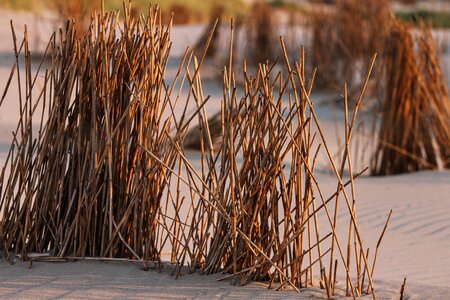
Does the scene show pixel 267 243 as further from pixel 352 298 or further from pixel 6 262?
pixel 6 262

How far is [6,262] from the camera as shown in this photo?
2.92 m

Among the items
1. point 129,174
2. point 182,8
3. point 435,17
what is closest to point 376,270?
point 129,174

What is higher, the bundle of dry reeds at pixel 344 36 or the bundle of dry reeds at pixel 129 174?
the bundle of dry reeds at pixel 344 36

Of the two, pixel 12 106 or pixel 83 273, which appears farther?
pixel 12 106

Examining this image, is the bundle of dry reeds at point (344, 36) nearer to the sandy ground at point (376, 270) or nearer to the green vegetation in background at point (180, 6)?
the sandy ground at point (376, 270)

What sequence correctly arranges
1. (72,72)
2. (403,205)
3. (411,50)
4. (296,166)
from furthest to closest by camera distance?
(411,50) → (403,205) → (72,72) → (296,166)

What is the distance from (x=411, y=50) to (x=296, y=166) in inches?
129

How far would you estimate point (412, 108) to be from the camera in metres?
5.97

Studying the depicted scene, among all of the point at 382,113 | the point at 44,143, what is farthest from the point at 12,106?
the point at 44,143

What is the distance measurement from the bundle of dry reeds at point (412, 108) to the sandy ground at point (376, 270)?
0.52 ft

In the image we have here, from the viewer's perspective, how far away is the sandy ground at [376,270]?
2701 millimetres

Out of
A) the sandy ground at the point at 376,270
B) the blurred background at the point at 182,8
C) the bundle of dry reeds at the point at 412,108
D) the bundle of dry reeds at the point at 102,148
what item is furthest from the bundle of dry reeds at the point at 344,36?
the bundle of dry reeds at the point at 102,148

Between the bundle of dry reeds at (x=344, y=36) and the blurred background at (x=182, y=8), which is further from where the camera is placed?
the blurred background at (x=182, y=8)

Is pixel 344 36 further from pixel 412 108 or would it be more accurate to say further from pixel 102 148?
pixel 102 148
